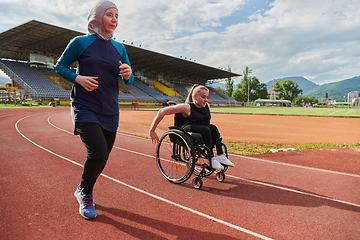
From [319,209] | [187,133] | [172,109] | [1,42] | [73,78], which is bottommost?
[319,209]

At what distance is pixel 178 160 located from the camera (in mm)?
3676

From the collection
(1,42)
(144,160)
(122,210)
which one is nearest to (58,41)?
(1,42)

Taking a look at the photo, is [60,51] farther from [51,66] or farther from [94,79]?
[94,79]

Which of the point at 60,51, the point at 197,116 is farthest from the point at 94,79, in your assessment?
the point at 60,51

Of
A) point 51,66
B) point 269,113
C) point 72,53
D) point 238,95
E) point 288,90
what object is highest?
point 288,90

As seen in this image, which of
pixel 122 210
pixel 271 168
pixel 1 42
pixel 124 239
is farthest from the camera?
pixel 1 42

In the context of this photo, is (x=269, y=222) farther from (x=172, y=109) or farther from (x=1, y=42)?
(x=1, y=42)

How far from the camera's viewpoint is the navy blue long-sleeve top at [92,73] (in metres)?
2.24

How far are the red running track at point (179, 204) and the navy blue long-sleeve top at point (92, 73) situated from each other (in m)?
1.12

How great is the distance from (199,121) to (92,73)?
183 centimetres

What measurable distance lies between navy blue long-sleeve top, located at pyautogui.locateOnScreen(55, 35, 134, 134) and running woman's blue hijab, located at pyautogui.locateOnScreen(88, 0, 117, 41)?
0.22 feet

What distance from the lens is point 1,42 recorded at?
32.5 meters

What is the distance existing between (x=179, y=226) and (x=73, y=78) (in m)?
1.90

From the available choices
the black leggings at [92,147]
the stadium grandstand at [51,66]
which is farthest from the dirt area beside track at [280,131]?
the stadium grandstand at [51,66]
